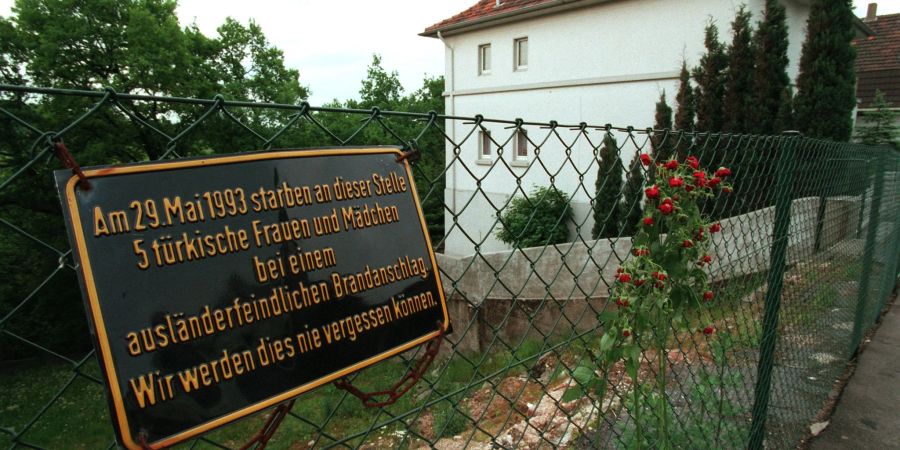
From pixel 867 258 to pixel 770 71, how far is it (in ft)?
25.0

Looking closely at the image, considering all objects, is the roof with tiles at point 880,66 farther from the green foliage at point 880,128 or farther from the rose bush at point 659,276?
the rose bush at point 659,276

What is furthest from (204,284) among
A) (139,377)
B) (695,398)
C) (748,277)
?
(748,277)

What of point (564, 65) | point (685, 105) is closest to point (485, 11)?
point (564, 65)

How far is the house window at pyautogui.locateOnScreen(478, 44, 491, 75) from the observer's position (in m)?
15.7

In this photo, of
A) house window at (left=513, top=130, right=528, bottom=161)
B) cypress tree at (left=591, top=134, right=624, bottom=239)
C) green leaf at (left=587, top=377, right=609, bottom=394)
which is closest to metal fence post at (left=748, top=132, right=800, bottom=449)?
cypress tree at (left=591, top=134, right=624, bottom=239)

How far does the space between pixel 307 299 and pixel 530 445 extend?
7.11ft

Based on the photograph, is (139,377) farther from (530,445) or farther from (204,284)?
(530,445)

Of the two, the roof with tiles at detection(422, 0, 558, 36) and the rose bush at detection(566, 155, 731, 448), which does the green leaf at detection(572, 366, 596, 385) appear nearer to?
the rose bush at detection(566, 155, 731, 448)

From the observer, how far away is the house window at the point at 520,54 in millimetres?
14648

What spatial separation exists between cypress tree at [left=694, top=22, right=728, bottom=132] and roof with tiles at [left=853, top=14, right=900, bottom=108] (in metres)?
7.99

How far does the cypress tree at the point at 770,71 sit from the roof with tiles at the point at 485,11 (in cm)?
484

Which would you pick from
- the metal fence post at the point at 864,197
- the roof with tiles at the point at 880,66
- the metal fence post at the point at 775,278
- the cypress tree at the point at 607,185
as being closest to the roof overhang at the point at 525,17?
the roof with tiles at the point at 880,66

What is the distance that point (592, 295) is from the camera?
7.59 ft

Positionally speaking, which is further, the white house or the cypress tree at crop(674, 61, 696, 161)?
the white house
